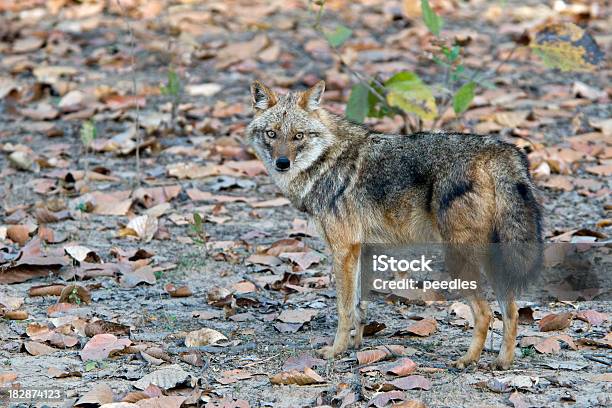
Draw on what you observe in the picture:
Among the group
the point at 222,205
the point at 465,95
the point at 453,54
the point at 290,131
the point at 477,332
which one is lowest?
the point at 222,205

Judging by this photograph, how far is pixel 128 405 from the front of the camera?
541cm

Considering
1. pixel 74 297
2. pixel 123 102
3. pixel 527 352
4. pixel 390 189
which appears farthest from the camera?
pixel 123 102

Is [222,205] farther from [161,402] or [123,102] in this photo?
[161,402]

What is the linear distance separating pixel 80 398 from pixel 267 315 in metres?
1.91

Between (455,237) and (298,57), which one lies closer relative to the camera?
(455,237)

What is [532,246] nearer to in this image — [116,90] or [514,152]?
[514,152]

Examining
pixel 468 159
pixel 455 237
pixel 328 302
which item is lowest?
pixel 328 302

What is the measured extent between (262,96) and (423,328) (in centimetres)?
204

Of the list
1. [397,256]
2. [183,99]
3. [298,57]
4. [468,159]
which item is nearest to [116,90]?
[183,99]

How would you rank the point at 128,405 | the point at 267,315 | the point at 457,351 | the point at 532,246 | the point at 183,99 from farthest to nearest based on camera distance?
the point at 183,99 < the point at 267,315 < the point at 457,351 < the point at 532,246 < the point at 128,405

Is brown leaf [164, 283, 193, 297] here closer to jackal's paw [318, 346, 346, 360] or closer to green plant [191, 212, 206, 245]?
green plant [191, 212, 206, 245]

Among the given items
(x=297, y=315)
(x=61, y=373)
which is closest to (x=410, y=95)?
(x=297, y=315)

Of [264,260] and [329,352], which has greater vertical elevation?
[329,352]

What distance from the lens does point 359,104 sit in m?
9.20
